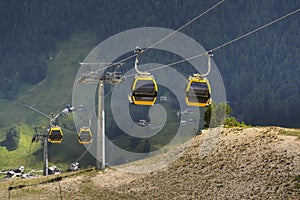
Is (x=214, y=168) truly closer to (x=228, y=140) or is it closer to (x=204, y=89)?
(x=228, y=140)

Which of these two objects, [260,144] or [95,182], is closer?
[260,144]

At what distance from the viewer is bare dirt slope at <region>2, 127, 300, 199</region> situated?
32312 mm

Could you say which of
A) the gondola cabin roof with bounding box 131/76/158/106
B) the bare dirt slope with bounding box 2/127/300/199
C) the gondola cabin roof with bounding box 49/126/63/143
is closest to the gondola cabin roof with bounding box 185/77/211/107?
the gondola cabin roof with bounding box 131/76/158/106

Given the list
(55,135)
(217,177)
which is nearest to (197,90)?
(217,177)

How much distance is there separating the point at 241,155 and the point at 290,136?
16.4 ft

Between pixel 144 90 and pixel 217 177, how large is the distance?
13.7 meters

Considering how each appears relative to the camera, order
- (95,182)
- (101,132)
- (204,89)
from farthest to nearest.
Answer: (101,132) < (95,182) < (204,89)

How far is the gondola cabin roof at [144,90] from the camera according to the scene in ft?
87.7

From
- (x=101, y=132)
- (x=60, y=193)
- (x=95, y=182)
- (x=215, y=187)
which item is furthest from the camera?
(x=101, y=132)

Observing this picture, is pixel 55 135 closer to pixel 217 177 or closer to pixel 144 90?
pixel 217 177

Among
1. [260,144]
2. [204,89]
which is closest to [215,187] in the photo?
[260,144]

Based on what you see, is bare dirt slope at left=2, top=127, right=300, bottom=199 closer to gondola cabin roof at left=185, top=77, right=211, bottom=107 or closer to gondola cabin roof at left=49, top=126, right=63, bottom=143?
gondola cabin roof at left=185, top=77, right=211, bottom=107

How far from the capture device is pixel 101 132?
54.0 m

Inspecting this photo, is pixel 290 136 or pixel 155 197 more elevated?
pixel 290 136
